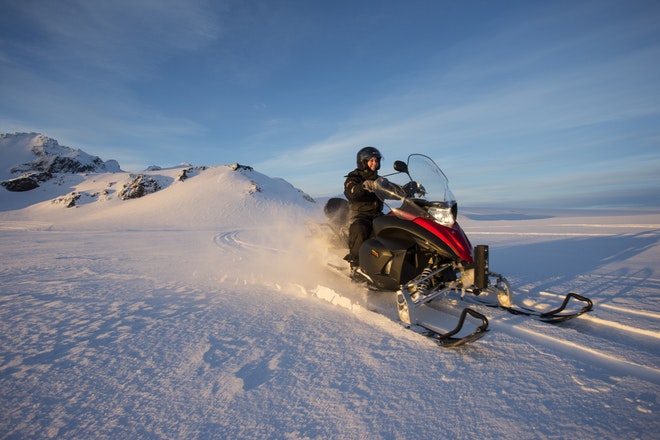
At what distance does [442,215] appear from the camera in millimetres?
3252

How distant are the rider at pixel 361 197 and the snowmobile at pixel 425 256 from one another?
446mm

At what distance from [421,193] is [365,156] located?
4.37ft

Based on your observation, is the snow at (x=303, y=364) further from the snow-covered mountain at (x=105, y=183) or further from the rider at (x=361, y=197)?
the snow-covered mountain at (x=105, y=183)

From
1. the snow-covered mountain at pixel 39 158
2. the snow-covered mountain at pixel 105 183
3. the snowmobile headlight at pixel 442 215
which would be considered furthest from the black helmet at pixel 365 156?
the snow-covered mountain at pixel 39 158

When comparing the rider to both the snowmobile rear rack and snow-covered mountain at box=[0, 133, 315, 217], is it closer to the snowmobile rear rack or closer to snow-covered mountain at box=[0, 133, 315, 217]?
the snowmobile rear rack

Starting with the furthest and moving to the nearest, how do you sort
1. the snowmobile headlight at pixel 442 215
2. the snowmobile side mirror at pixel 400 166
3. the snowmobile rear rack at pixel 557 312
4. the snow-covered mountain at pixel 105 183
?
the snow-covered mountain at pixel 105 183 < the snowmobile side mirror at pixel 400 166 < the snowmobile headlight at pixel 442 215 < the snowmobile rear rack at pixel 557 312

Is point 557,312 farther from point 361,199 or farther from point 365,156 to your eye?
point 365,156

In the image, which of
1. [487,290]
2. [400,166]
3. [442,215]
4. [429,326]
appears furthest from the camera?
[400,166]

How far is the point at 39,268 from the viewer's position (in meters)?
5.82

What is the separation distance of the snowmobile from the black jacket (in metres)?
0.70

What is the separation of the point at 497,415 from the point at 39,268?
7842mm

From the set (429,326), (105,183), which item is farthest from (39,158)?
(429,326)

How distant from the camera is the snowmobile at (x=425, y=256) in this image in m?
3.07

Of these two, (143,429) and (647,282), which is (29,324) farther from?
(647,282)
